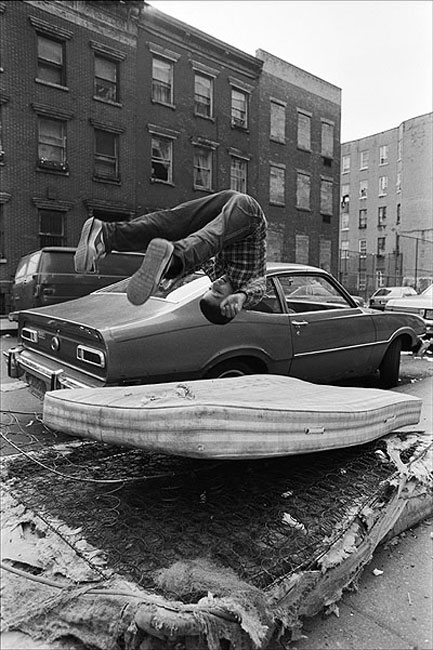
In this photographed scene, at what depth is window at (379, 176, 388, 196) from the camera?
43.3m

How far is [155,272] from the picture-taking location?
234 cm

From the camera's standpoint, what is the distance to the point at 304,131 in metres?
25.5

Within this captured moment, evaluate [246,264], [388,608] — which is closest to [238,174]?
[246,264]

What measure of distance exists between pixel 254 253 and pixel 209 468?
1.29 metres

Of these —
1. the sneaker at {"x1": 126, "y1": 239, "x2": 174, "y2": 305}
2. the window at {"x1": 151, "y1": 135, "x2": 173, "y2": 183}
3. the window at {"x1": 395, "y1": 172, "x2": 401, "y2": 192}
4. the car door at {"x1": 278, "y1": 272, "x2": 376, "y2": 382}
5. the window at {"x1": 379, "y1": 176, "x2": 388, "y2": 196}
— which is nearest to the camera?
the sneaker at {"x1": 126, "y1": 239, "x2": 174, "y2": 305}

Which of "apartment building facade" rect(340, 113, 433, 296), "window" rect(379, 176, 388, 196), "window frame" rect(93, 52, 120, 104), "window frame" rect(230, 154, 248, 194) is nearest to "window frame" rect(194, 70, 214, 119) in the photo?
"window frame" rect(230, 154, 248, 194)

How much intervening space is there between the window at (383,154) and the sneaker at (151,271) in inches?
1799

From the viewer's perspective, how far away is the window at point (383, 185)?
43.3 metres

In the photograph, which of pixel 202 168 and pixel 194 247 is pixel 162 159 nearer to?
pixel 202 168

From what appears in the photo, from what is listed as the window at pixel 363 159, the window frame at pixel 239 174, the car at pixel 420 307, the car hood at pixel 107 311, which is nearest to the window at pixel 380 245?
the window at pixel 363 159

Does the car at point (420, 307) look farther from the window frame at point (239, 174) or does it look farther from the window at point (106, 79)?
the window frame at point (239, 174)

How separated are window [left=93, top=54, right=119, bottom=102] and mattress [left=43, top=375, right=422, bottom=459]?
17.6 meters

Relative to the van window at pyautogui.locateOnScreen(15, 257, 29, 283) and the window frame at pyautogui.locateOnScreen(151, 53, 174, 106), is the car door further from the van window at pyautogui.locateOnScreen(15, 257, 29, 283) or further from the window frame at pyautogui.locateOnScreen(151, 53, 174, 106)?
the window frame at pyautogui.locateOnScreen(151, 53, 174, 106)

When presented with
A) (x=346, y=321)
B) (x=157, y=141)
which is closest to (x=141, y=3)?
(x=157, y=141)
